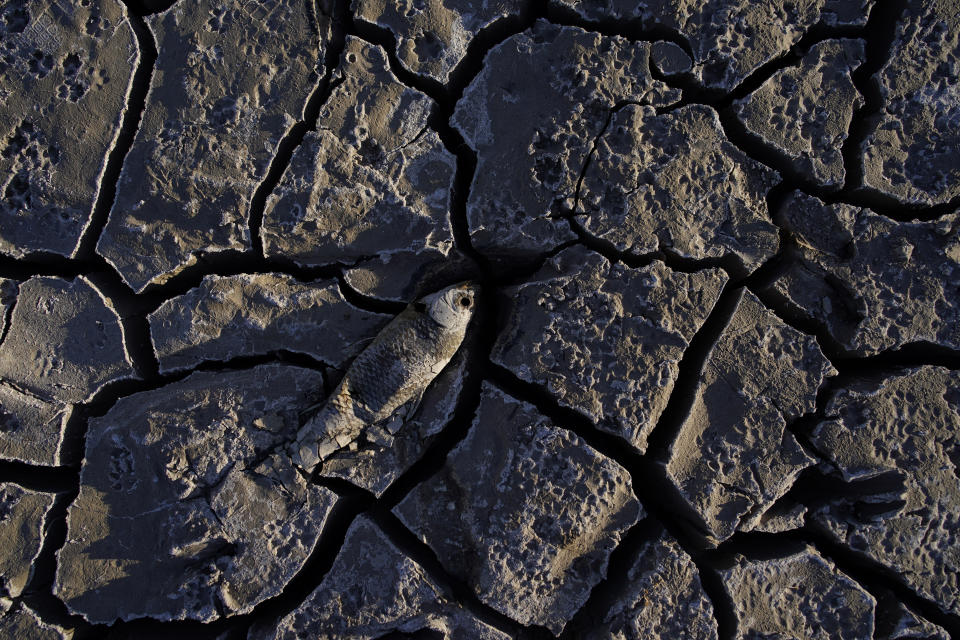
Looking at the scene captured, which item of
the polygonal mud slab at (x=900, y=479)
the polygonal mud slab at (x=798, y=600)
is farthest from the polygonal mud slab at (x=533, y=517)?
the polygonal mud slab at (x=900, y=479)

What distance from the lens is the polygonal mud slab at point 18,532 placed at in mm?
1808

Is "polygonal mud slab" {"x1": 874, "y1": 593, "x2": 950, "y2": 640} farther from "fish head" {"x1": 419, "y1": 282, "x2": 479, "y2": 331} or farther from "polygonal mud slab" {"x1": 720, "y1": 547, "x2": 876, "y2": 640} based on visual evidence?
"fish head" {"x1": 419, "y1": 282, "x2": 479, "y2": 331}

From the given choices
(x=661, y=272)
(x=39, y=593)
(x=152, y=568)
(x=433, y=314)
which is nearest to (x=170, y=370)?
(x=152, y=568)

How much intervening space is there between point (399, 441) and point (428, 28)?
1.42 m

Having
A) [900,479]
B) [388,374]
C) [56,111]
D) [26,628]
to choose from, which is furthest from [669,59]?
[26,628]

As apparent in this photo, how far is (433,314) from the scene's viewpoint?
178 cm

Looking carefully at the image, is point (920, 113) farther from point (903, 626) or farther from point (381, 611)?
point (381, 611)

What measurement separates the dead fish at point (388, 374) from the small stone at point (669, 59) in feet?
3.33

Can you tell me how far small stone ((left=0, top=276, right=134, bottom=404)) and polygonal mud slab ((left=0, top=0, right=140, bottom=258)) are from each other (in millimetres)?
168

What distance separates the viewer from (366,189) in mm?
1939

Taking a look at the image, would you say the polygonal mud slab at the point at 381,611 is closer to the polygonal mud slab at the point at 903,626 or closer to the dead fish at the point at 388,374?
the dead fish at the point at 388,374

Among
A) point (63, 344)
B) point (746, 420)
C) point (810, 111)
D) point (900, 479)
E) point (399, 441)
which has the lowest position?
point (63, 344)

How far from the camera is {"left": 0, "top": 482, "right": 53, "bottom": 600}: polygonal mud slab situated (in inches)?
71.2

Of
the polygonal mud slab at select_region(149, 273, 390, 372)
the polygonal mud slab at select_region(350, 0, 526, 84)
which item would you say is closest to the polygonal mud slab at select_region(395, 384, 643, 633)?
the polygonal mud slab at select_region(149, 273, 390, 372)
